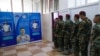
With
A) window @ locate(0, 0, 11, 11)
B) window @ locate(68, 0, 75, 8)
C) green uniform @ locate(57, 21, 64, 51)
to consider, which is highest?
window @ locate(0, 0, 11, 11)

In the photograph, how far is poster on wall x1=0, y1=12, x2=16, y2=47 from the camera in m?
4.41

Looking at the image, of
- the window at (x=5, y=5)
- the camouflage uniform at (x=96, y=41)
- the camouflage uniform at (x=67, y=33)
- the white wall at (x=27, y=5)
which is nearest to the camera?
the camouflage uniform at (x=96, y=41)

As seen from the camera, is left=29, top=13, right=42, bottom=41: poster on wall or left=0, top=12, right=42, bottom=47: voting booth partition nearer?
left=0, top=12, right=42, bottom=47: voting booth partition

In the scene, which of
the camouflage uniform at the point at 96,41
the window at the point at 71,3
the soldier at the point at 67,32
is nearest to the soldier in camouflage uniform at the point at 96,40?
the camouflage uniform at the point at 96,41

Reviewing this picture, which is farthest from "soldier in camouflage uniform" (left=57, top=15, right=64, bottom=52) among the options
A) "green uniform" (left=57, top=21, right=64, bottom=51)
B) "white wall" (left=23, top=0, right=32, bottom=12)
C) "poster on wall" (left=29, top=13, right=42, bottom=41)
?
"white wall" (left=23, top=0, right=32, bottom=12)

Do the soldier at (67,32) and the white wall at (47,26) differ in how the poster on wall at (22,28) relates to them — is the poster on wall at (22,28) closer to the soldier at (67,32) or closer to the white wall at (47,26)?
the white wall at (47,26)

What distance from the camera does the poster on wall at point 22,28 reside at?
15.9ft

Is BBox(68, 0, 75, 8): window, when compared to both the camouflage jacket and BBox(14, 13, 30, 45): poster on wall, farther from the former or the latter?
BBox(14, 13, 30, 45): poster on wall

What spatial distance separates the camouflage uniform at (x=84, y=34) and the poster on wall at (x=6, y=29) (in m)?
3.41

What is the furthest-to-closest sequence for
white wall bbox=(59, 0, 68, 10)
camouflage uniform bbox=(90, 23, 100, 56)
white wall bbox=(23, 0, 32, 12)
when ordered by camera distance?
white wall bbox=(23, 0, 32, 12) → white wall bbox=(59, 0, 68, 10) → camouflage uniform bbox=(90, 23, 100, 56)

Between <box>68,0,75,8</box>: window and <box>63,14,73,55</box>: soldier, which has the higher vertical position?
<box>68,0,75,8</box>: window

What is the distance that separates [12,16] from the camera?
4684 mm

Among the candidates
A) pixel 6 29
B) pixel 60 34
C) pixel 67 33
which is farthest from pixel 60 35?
pixel 6 29

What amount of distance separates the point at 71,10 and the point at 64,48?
1542 millimetres
